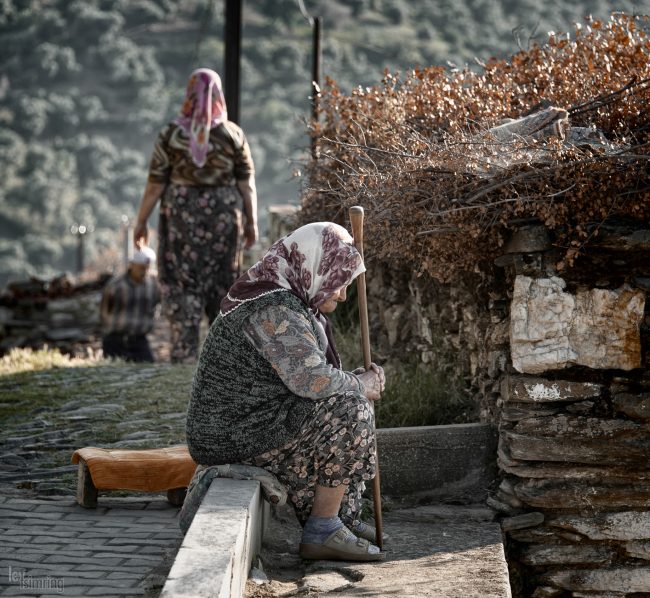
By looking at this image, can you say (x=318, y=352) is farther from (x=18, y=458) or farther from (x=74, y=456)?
(x=18, y=458)

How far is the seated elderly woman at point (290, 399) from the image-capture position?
429cm

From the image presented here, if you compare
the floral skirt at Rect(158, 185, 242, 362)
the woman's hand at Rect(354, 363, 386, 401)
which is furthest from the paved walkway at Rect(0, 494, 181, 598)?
the floral skirt at Rect(158, 185, 242, 362)

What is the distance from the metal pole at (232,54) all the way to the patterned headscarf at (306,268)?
9028 millimetres

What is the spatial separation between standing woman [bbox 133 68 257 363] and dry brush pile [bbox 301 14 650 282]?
1.31 meters

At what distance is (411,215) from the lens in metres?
5.49

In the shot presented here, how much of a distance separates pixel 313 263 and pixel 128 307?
6.43 metres

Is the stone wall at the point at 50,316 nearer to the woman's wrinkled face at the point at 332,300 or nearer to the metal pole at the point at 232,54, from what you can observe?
the metal pole at the point at 232,54

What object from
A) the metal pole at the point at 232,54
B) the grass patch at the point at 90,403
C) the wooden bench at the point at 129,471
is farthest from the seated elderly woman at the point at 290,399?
the metal pole at the point at 232,54

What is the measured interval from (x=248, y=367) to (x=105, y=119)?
7738 cm

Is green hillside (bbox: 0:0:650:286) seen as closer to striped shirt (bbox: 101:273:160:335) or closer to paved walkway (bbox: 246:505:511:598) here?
striped shirt (bbox: 101:273:160:335)

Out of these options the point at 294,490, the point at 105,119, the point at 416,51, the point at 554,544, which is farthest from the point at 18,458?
the point at 105,119

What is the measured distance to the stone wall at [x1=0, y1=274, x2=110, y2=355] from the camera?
51.4ft

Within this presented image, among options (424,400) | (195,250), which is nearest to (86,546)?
(424,400)

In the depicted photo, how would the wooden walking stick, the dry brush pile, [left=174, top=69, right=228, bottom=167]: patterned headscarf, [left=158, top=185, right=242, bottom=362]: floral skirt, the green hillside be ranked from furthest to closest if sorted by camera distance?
1. the green hillside
2. [left=158, top=185, right=242, bottom=362]: floral skirt
3. [left=174, top=69, right=228, bottom=167]: patterned headscarf
4. the dry brush pile
5. the wooden walking stick
